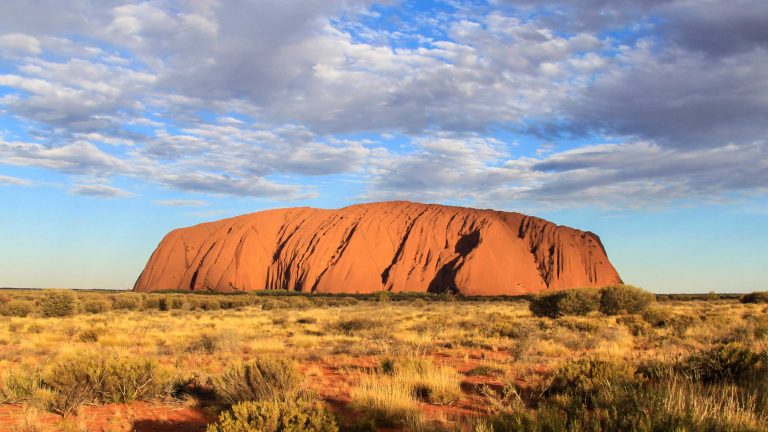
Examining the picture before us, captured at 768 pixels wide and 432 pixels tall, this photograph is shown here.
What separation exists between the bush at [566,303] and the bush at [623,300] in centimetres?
48

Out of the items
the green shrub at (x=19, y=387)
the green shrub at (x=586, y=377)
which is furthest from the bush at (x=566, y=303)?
the green shrub at (x=19, y=387)

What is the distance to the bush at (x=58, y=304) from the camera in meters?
27.4

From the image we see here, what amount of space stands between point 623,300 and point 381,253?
47.8 m

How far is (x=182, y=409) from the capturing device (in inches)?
281

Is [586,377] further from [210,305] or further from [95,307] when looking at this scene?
[210,305]

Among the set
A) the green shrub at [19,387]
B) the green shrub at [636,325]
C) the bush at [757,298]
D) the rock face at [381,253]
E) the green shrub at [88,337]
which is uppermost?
the rock face at [381,253]

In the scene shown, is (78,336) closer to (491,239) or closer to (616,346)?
(616,346)

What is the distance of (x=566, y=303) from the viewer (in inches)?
923

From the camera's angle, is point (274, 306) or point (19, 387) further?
point (274, 306)

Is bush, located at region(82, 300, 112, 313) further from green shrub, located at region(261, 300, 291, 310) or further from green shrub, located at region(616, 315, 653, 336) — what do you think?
green shrub, located at region(616, 315, 653, 336)

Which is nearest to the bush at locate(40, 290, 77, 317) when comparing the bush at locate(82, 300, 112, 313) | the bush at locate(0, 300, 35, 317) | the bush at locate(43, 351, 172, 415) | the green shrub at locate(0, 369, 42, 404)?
the bush at locate(0, 300, 35, 317)

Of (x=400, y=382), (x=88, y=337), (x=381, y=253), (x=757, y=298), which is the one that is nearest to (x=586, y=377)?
(x=400, y=382)

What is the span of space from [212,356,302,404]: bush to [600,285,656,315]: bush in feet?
68.2

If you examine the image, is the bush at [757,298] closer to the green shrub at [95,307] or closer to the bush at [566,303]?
the bush at [566,303]
